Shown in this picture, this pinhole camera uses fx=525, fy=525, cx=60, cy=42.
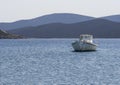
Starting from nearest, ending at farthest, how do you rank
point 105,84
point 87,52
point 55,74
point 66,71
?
point 105,84, point 55,74, point 66,71, point 87,52

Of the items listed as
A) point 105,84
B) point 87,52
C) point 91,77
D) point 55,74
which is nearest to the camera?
point 105,84

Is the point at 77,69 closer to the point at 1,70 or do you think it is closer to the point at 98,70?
the point at 98,70

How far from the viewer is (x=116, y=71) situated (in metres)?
78.2

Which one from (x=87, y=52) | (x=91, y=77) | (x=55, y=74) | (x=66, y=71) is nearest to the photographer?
(x=91, y=77)

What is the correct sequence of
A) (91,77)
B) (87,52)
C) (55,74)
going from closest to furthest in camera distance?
(91,77) → (55,74) → (87,52)

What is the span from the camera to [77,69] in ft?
269

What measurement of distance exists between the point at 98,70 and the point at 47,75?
35.6 feet

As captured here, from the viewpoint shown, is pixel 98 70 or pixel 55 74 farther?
pixel 98 70

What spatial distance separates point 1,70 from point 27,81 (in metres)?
16.0

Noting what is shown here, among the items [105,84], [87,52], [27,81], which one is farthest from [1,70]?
[87,52]

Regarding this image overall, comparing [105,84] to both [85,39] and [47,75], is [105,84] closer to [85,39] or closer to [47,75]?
[47,75]

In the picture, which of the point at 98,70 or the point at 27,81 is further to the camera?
the point at 98,70

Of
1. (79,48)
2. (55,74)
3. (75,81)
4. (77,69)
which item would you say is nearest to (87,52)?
(79,48)

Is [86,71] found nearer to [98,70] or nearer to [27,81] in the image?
[98,70]
